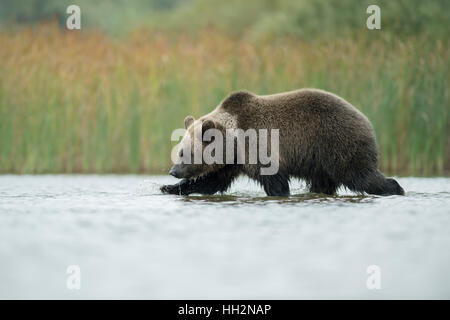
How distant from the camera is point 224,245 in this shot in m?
4.38

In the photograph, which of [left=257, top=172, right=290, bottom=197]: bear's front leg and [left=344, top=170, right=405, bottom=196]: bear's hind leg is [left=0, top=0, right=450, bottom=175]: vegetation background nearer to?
[left=344, top=170, right=405, bottom=196]: bear's hind leg

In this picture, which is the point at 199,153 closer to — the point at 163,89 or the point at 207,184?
the point at 207,184

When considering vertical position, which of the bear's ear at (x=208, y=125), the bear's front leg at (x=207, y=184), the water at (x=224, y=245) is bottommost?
the water at (x=224, y=245)

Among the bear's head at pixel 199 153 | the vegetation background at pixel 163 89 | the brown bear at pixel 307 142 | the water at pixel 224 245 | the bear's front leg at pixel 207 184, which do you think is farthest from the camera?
the vegetation background at pixel 163 89

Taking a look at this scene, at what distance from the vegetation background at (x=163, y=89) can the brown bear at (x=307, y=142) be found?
305 cm

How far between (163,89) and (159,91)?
65 millimetres

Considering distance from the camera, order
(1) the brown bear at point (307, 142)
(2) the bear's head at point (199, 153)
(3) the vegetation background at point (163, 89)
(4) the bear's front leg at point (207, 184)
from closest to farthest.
A: (1) the brown bear at point (307, 142) < (2) the bear's head at point (199, 153) < (4) the bear's front leg at point (207, 184) < (3) the vegetation background at point (163, 89)

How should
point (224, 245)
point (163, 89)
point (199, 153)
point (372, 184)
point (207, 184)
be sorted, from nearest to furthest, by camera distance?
1. point (224, 245)
2. point (372, 184)
3. point (199, 153)
4. point (207, 184)
5. point (163, 89)

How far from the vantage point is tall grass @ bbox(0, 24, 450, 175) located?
372 inches

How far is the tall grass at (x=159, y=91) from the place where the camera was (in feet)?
31.0

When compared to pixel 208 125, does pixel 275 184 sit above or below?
below

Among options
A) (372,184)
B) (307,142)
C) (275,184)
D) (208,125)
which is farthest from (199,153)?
(372,184)

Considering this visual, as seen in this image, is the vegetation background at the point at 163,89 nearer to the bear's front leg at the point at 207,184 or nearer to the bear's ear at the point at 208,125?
the bear's front leg at the point at 207,184

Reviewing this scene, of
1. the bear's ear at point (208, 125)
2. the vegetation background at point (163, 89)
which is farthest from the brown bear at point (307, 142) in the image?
the vegetation background at point (163, 89)
